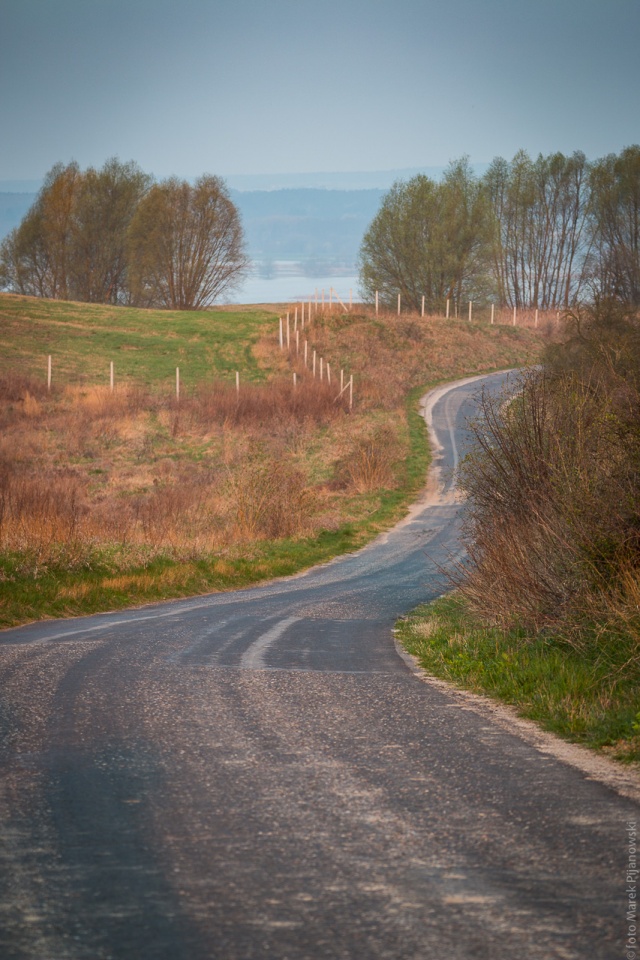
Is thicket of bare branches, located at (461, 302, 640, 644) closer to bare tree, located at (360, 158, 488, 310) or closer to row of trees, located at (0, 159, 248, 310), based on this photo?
bare tree, located at (360, 158, 488, 310)

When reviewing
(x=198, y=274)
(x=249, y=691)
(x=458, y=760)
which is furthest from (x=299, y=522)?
(x=198, y=274)

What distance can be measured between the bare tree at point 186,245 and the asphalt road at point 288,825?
78590mm

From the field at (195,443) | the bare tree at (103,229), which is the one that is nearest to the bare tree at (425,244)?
the field at (195,443)

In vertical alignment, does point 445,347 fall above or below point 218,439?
above

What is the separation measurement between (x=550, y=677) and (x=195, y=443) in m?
35.7

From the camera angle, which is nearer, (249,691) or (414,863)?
(414,863)

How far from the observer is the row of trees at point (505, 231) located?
260ft

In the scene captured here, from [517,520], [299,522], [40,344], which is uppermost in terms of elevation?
[40,344]

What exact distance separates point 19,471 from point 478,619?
26735 mm

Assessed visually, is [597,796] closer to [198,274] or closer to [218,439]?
[218,439]

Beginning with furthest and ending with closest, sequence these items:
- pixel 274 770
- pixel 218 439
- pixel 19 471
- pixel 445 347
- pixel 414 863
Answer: pixel 445 347, pixel 218 439, pixel 19 471, pixel 274 770, pixel 414 863

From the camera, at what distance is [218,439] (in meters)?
44.4

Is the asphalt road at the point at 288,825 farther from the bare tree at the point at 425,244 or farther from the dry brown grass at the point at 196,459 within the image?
the bare tree at the point at 425,244

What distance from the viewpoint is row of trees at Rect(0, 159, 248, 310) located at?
8506cm
